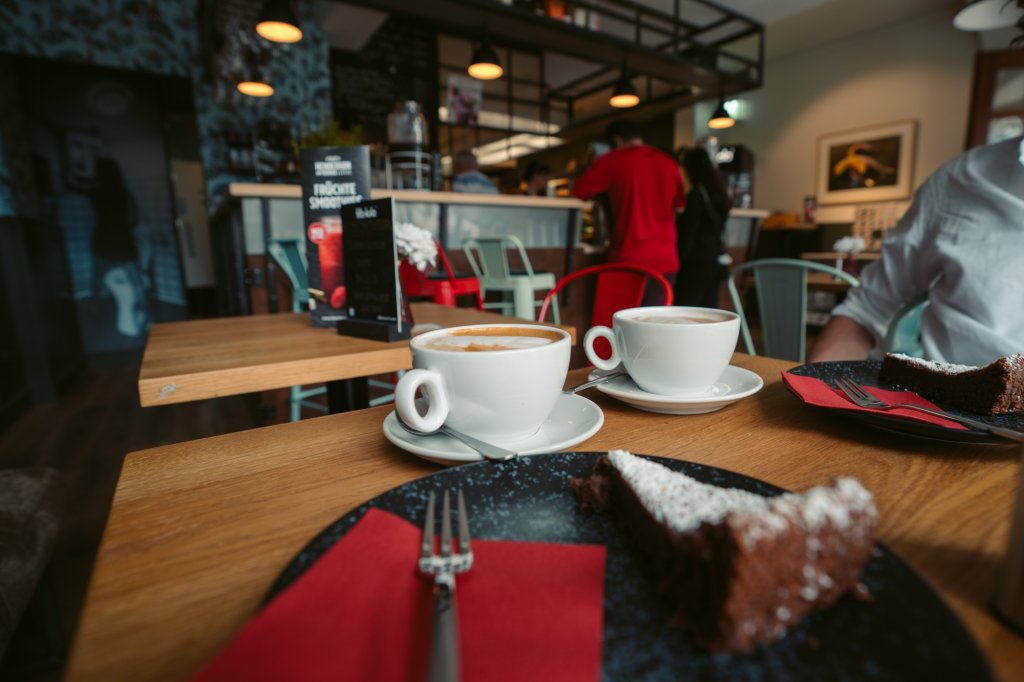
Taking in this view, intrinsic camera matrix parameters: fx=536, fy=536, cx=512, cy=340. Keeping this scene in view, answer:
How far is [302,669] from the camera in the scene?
0.85ft

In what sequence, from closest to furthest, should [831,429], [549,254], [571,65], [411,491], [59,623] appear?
1. [411,491]
2. [831,429]
3. [59,623]
4. [549,254]
5. [571,65]

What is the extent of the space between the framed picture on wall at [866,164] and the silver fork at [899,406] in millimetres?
7767

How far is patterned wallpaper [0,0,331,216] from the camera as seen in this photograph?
4336 mm

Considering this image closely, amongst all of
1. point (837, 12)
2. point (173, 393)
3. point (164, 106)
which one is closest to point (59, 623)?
point (173, 393)

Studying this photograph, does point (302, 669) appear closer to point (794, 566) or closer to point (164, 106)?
point (794, 566)

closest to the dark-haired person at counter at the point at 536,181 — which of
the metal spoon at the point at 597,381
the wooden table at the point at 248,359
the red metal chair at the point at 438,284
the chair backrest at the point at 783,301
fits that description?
the red metal chair at the point at 438,284

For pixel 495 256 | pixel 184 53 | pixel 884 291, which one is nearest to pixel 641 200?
pixel 495 256

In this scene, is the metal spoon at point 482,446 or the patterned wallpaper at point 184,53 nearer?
the metal spoon at point 482,446

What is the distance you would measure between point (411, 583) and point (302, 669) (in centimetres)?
8

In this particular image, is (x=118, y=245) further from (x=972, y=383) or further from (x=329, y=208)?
(x=972, y=383)

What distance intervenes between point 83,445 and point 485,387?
3667mm

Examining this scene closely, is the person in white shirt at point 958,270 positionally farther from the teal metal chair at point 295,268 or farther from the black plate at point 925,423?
the teal metal chair at point 295,268

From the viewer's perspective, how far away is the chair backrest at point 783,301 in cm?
188

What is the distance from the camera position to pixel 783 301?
6.39 feet
